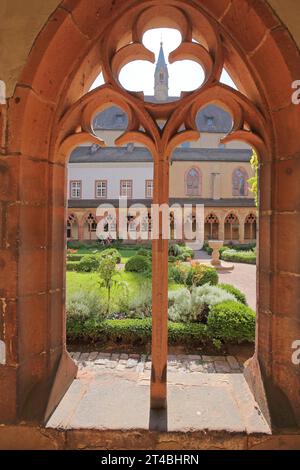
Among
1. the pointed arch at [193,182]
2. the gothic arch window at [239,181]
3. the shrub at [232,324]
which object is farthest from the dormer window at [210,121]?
the shrub at [232,324]

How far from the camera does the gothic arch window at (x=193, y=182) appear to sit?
25.3 m

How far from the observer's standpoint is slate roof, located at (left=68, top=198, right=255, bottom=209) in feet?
74.5

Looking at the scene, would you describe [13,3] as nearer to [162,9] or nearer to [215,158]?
[162,9]

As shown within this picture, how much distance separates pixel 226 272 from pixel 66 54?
10.7 metres

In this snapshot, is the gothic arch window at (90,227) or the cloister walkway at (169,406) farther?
the gothic arch window at (90,227)

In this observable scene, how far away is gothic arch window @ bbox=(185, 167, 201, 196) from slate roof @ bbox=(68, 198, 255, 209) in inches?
47.9

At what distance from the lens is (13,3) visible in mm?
1418

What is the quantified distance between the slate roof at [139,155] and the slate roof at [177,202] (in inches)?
136

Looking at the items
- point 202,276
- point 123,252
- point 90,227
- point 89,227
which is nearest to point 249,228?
point 123,252

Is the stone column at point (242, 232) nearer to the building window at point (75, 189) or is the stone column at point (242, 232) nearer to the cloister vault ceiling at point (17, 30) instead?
the building window at point (75, 189)

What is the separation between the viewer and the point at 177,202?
76.3ft

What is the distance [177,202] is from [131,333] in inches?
756

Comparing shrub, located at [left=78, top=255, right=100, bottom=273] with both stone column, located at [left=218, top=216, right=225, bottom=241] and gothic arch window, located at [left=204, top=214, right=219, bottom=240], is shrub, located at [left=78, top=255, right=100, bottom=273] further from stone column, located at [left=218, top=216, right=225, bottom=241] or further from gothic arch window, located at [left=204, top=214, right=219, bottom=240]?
gothic arch window, located at [left=204, top=214, right=219, bottom=240]
